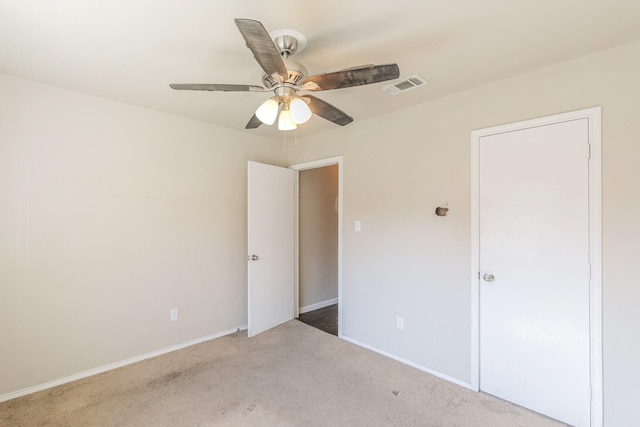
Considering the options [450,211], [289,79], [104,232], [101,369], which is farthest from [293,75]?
[101,369]

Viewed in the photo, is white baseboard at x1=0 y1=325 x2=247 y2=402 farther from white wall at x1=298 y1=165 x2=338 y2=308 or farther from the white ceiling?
the white ceiling

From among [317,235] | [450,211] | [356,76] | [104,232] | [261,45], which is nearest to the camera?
[261,45]

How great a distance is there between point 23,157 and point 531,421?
4.17m

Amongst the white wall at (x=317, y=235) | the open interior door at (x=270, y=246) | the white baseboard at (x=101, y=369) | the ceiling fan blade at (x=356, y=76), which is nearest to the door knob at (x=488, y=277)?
the ceiling fan blade at (x=356, y=76)

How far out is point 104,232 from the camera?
270cm

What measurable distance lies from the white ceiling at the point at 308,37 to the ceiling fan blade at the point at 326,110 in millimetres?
306

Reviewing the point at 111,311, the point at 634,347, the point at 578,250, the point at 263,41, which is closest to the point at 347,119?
the point at 263,41

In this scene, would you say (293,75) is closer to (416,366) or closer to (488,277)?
(488,277)

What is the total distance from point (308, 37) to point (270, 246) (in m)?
2.47

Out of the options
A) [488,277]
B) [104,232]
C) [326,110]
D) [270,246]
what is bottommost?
[488,277]

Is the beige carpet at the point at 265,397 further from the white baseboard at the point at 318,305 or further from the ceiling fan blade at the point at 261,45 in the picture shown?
the ceiling fan blade at the point at 261,45

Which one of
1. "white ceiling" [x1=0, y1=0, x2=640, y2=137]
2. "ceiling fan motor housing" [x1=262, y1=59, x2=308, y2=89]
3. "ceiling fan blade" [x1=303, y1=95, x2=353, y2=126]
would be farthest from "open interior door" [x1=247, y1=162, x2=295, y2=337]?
"ceiling fan motor housing" [x1=262, y1=59, x2=308, y2=89]

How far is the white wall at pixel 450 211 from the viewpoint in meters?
1.84

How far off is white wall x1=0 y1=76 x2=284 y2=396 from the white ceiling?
0.45 metres
